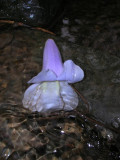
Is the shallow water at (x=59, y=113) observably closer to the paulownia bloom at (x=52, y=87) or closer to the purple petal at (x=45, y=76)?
the paulownia bloom at (x=52, y=87)

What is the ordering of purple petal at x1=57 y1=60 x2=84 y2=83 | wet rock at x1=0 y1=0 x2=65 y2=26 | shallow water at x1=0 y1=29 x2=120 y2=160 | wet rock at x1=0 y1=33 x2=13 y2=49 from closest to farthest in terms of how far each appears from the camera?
shallow water at x1=0 y1=29 x2=120 y2=160
purple petal at x1=57 y1=60 x2=84 y2=83
wet rock at x1=0 y1=33 x2=13 y2=49
wet rock at x1=0 y1=0 x2=65 y2=26

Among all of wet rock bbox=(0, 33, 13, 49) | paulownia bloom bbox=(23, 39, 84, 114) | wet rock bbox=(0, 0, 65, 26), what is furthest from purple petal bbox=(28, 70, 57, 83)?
wet rock bbox=(0, 0, 65, 26)

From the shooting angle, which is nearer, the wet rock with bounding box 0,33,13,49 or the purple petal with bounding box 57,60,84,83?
the purple petal with bounding box 57,60,84,83

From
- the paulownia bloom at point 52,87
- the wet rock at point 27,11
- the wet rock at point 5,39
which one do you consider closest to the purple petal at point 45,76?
the paulownia bloom at point 52,87

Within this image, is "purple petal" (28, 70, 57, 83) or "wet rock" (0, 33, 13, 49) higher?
"wet rock" (0, 33, 13, 49)

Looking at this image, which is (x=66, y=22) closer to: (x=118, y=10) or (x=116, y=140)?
(x=118, y=10)

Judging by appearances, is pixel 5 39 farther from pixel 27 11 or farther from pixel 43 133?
pixel 43 133

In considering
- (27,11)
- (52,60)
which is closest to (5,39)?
(27,11)

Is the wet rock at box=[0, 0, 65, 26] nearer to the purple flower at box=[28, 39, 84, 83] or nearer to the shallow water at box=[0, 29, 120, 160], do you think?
the shallow water at box=[0, 29, 120, 160]
